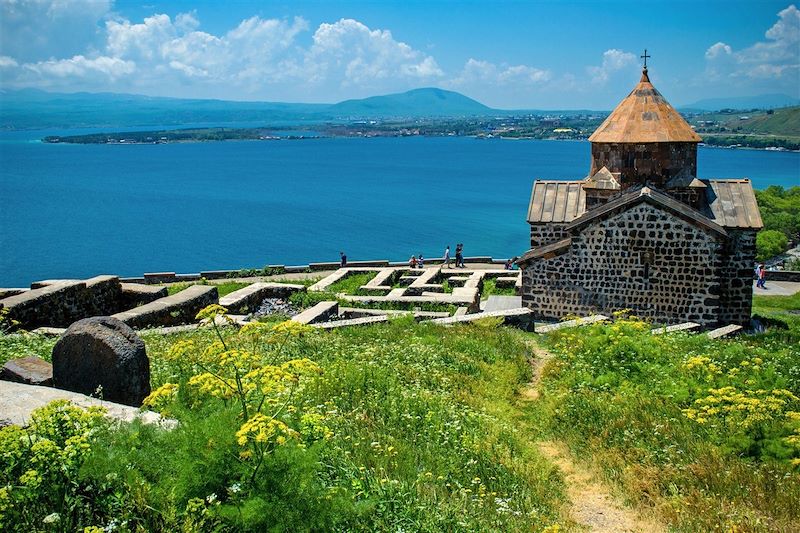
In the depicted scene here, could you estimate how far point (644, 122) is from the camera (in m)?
17.4

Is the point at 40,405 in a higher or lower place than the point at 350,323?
higher

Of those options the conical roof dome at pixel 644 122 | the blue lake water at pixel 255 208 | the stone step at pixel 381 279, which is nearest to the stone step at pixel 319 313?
the stone step at pixel 381 279

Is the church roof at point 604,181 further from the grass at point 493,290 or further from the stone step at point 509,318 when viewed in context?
the stone step at point 509,318

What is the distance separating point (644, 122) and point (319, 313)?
9.30 meters

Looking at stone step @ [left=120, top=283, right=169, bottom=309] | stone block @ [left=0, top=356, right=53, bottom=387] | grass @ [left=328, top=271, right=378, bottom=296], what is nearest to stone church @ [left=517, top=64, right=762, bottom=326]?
grass @ [left=328, top=271, right=378, bottom=296]

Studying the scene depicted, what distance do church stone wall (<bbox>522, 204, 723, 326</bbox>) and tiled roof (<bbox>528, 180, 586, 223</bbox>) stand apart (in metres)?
1.54

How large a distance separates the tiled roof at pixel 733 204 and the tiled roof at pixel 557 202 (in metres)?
3.10

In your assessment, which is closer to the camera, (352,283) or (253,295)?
(253,295)

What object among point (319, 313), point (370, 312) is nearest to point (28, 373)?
point (319, 313)

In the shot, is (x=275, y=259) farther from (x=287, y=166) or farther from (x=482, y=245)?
(x=287, y=166)

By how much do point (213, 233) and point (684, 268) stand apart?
181ft

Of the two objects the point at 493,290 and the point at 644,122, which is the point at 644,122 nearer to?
the point at 644,122

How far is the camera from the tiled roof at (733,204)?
54.4 ft

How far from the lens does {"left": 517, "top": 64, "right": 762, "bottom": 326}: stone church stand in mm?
16234
